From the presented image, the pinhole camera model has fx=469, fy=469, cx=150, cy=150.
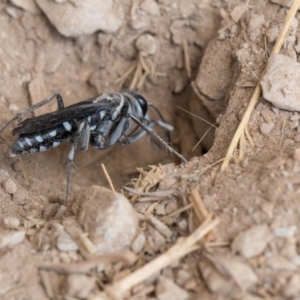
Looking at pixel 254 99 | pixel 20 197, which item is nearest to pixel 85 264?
pixel 20 197

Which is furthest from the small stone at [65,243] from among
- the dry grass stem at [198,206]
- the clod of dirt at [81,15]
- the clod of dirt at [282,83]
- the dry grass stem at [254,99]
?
the clod of dirt at [81,15]

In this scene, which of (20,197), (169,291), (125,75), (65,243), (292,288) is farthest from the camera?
(125,75)

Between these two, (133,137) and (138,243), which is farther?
(133,137)

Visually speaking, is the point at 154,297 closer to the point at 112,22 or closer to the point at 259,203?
the point at 259,203

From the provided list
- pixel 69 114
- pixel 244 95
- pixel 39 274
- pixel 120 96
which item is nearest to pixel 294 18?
pixel 244 95

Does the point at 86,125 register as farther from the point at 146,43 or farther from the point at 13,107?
the point at 146,43

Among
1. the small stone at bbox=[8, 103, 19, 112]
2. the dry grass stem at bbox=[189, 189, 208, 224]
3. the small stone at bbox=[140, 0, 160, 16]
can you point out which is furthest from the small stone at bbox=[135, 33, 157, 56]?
the dry grass stem at bbox=[189, 189, 208, 224]
